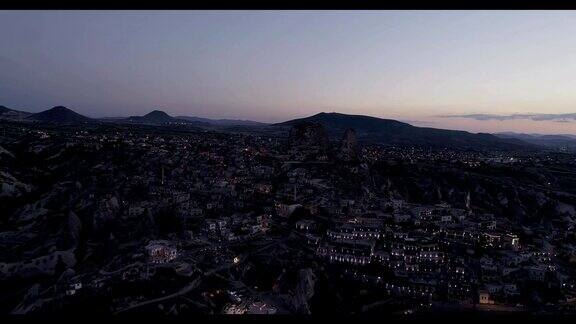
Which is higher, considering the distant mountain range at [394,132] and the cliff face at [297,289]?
the distant mountain range at [394,132]

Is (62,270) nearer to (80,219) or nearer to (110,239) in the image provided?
(110,239)

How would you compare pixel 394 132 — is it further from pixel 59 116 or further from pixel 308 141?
pixel 59 116

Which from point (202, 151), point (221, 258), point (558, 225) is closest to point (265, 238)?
point (221, 258)

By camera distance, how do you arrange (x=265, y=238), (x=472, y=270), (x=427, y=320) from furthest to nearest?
(x=265, y=238), (x=472, y=270), (x=427, y=320)

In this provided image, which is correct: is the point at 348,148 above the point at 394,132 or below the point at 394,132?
above

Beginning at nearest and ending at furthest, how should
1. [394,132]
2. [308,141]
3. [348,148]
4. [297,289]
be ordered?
[297,289] < [348,148] < [308,141] < [394,132]

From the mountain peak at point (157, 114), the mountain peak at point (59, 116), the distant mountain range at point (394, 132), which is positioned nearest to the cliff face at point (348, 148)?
the distant mountain range at point (394, 132)

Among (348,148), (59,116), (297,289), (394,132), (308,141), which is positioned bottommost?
(297,289)

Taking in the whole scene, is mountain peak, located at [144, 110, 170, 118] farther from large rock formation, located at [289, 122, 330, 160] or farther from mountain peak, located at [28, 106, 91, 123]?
large rock formation, located at [289, 122, 330, 160]

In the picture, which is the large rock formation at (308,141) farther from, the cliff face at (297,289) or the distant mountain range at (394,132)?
the distant mountain range at (394,132)

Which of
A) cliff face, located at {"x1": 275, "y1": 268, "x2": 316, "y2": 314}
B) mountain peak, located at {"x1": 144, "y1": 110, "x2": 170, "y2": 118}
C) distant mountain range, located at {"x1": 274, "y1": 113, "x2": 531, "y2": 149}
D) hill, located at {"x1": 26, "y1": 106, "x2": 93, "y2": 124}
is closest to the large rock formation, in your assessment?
cliff face, located at {"x1": 275, "y1": 268, "x2": 316, "y2": 314}

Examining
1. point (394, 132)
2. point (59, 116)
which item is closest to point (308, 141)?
point (394, 132)
